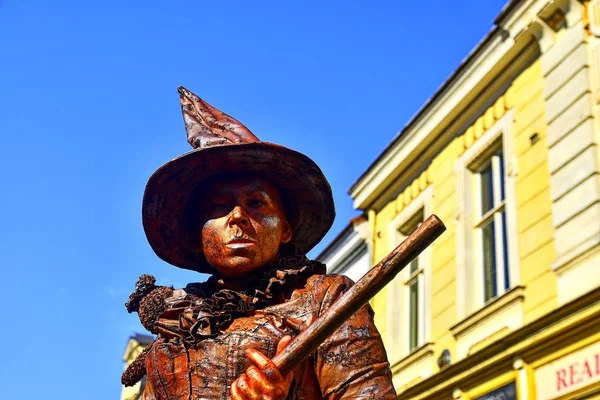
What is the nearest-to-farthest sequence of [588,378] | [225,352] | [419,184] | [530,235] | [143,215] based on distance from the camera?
[225,352]
[143,215]
[588,378]
[530,235]
[419,184]

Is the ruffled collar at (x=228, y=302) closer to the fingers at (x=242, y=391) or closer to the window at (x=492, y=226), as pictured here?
the fingers at (x=242, y=391)

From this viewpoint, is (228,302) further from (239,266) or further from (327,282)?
(327,282)

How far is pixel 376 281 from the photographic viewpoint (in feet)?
6.41

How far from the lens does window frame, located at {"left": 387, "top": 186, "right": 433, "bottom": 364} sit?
13070 millimetres

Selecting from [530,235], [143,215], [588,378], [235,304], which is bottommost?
[235,304]

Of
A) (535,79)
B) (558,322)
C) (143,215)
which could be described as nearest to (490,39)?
(535,79)

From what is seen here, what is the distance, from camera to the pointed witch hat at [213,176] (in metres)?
2.49

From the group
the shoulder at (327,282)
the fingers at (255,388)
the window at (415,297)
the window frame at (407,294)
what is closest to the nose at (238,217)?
the shoulder at (327,282)

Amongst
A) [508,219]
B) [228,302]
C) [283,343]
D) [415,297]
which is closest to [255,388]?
[283,343]

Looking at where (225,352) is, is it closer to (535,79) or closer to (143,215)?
(143,215)

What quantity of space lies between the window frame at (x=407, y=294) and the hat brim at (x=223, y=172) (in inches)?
408

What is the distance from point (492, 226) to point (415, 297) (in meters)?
2.60

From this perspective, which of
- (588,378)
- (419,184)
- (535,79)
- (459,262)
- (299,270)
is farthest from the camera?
(419,184)

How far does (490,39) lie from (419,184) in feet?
9.59
